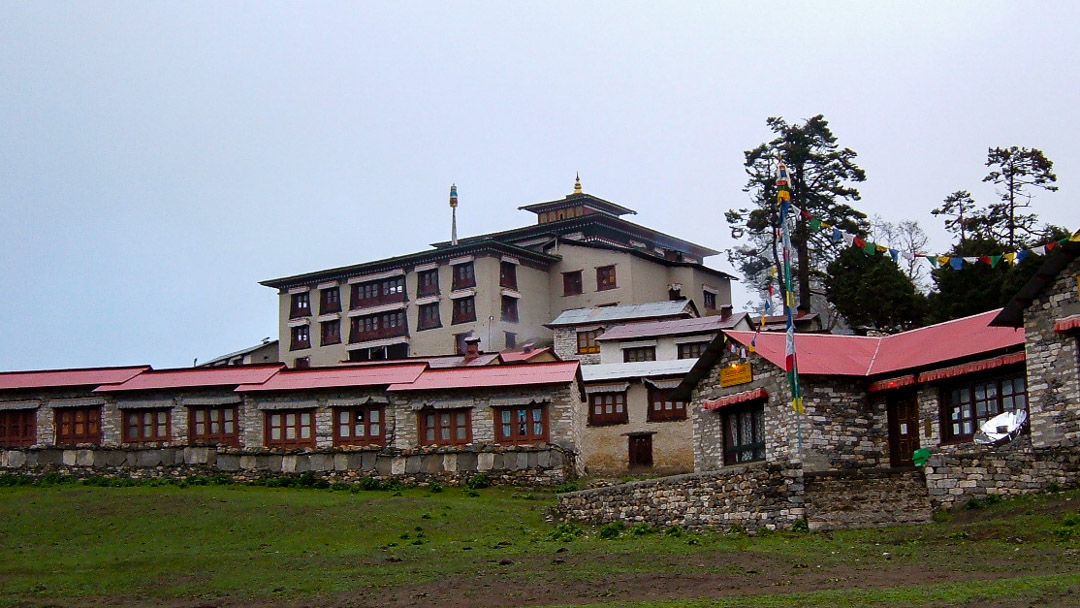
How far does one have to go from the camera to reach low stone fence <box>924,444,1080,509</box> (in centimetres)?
3138

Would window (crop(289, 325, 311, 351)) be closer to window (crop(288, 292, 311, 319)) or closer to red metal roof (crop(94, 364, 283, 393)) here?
window (crop(288, 292, 311, 319))

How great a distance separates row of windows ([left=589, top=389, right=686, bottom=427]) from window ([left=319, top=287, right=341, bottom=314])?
1444 inches

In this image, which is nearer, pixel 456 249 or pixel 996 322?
pixel 996 322

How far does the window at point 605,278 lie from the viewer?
8931 centimetres

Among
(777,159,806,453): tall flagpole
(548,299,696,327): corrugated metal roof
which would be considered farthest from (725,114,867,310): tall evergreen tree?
(777,159,806,453): tall flagpole

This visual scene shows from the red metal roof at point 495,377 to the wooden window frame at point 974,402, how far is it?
15.2 metres

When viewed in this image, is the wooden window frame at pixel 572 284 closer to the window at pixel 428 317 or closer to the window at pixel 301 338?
the window at pixel 428 317

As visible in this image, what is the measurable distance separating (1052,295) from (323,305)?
67.2m

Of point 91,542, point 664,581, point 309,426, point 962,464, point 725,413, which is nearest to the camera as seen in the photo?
point 664,581

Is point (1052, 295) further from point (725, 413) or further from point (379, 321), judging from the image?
point (379, 321)

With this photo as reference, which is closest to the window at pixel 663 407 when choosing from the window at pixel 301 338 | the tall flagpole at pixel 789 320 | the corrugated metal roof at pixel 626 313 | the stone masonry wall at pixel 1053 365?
the corrugated metal roof at pixel 626 313

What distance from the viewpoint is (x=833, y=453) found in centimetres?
3894

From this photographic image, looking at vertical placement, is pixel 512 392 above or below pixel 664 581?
above

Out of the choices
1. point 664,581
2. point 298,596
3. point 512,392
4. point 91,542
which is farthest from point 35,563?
point 512,392
